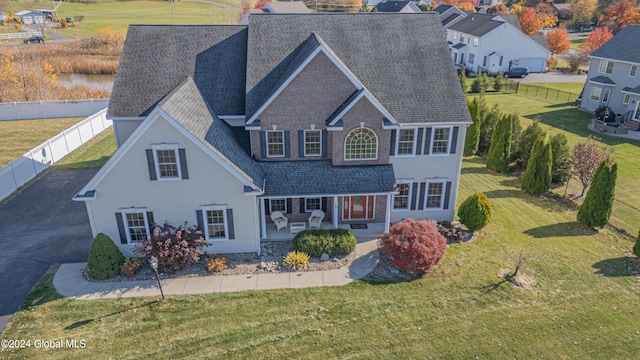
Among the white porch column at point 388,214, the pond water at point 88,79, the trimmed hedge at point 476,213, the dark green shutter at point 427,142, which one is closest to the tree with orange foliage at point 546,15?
the dark green shutter at point 427,142

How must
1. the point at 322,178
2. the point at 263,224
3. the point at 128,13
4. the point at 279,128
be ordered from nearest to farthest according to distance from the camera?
the point at 279,128, the point at 322,178, the point at 263,224, the point at 128,13

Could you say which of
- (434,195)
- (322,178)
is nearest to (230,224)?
A: (322,178)

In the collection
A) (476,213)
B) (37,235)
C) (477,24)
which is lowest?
(37,235)

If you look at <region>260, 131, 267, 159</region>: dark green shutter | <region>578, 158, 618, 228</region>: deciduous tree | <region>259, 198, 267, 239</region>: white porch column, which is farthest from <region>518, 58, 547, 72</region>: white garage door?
<region>259, 198, 267, 239</region>: white porch column

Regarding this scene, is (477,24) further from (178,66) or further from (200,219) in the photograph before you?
(200,219)

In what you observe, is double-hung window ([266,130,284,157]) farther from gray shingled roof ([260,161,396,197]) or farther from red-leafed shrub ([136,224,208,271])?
red-leafed shrub ([136,224,208,271])

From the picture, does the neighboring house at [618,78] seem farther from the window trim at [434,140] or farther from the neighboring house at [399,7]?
the neighboring house at [399,7]
